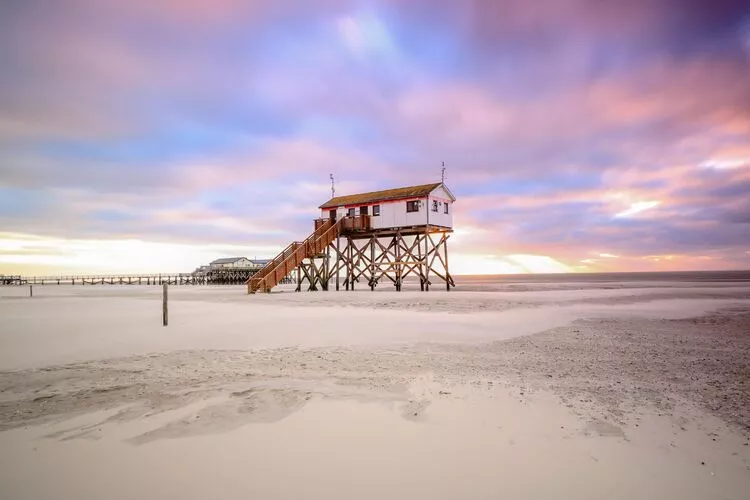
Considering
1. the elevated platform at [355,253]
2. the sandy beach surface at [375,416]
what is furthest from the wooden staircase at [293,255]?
the sandy beach surface at [375,416]

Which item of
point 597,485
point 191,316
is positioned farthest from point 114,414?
point 191,316

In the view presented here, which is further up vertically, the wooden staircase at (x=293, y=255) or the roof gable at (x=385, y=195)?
the roof gable at (x=385, y=195)

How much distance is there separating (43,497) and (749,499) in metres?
7.02

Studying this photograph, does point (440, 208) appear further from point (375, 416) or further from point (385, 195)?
point (375, 416)

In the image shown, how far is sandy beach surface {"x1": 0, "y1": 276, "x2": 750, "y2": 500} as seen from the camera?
4.41m

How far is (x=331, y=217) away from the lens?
39.7 metres

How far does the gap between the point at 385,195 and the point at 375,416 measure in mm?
31545

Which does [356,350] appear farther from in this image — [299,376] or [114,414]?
[114,414]

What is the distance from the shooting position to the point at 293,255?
3388 cm

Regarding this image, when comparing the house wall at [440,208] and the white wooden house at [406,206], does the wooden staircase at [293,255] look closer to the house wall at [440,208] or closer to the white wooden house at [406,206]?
the white wooden house at [406,206]

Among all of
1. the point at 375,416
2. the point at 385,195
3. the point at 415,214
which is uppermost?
the point at 385,195

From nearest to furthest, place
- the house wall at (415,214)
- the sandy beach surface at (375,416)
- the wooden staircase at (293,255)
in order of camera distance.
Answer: the sandy beach surface at (375,416) < the wooden staircase at (293,255) < the house wall at (415,214)

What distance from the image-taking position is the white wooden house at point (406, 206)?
34.4 metres

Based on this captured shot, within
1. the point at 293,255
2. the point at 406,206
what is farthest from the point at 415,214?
the point at 293,255
